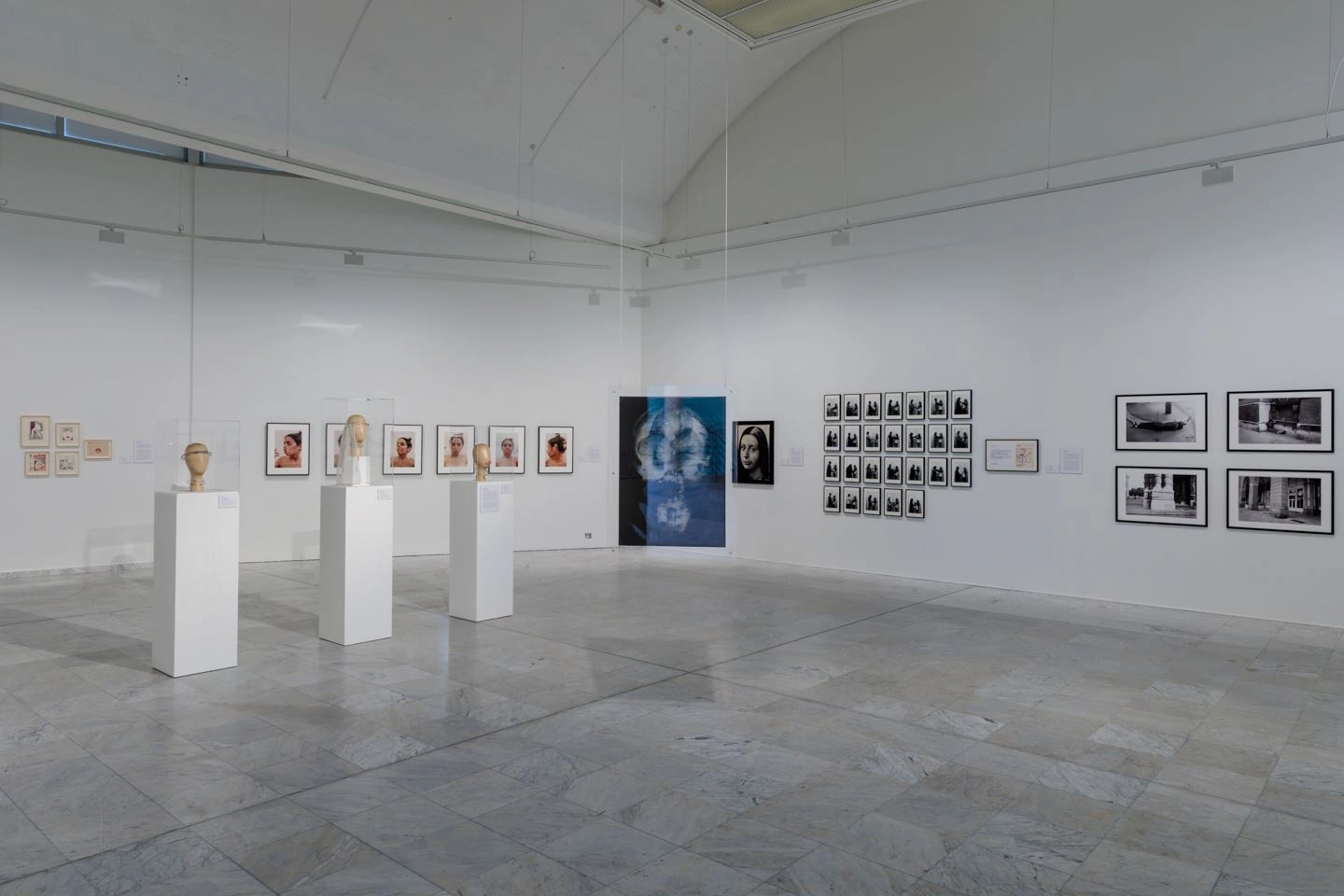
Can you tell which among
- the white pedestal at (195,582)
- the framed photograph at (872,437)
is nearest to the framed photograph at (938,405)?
the framed photograph at (872,437)

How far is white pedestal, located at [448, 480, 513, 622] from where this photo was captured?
10664 millimetres

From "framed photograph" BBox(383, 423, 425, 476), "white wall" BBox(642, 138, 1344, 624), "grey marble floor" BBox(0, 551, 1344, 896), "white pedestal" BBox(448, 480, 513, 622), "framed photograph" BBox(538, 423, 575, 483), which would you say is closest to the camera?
"grey marble floor" BBox(0, 551, 1344, 896)

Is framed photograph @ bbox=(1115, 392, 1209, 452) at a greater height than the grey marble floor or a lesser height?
greater

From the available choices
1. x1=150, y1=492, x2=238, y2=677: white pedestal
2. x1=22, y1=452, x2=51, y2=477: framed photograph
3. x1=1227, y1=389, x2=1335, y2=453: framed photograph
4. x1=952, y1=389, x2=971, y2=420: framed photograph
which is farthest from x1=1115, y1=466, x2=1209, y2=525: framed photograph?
x1=22, y1=452, x2=51, y2=477: framed photograph

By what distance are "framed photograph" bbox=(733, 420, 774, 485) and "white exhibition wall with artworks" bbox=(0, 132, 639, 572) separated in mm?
3073

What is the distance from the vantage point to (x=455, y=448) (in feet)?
55.3

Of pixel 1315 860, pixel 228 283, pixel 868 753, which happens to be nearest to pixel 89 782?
pixel 868 753

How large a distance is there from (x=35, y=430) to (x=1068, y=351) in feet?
52.7

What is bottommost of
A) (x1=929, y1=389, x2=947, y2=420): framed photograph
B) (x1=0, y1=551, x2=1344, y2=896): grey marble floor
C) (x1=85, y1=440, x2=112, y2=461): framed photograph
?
(x1=0, y1=551, x2=1344, y2=896): grey marble floor

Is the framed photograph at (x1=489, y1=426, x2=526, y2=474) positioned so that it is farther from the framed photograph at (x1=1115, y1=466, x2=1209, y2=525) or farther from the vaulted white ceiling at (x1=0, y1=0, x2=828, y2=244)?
the framed photograph at (x1=1115, y1=466, x2=1209, y2=525)

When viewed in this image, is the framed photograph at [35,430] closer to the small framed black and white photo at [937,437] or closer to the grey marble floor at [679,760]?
the grey marble floor at [679,760]

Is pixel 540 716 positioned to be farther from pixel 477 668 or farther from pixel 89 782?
pixel 89 782

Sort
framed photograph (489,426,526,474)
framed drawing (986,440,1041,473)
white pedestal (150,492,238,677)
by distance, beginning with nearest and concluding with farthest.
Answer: white pedestal (150,492,238,677), framed drawing (986,440,1041,473), framed photograph (489,426,526,474)

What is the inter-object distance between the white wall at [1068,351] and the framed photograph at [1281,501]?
127 millimetres
